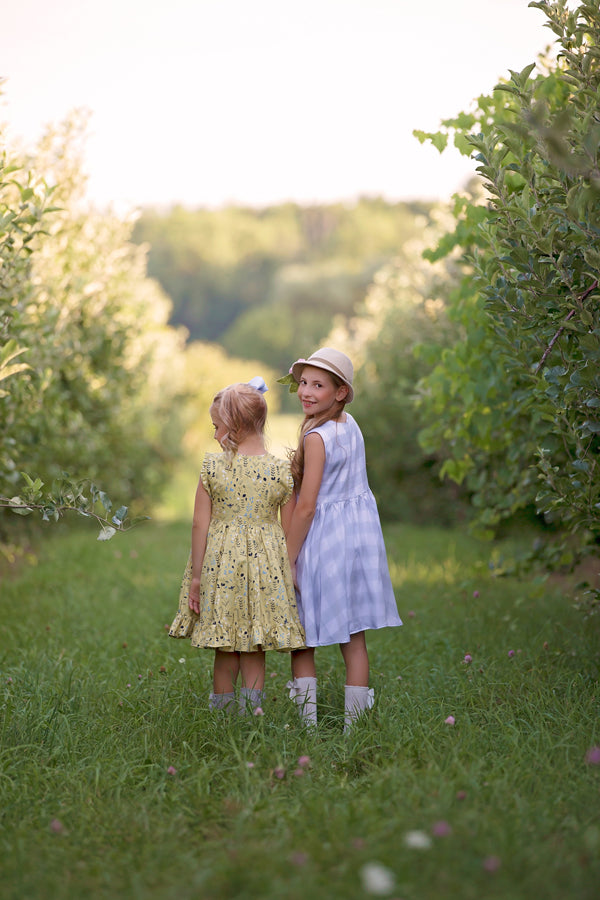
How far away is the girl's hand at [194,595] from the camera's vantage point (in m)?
3.77

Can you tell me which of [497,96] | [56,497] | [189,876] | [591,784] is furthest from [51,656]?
[497,96]

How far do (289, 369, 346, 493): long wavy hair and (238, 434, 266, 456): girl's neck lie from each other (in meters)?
0.16

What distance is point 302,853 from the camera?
2467 mm

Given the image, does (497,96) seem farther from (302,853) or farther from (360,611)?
(302,853)

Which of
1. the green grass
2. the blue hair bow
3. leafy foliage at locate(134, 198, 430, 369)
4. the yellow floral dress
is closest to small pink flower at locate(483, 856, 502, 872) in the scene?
the green grass

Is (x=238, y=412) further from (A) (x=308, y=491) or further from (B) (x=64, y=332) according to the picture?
(B) (x=64, y=332)

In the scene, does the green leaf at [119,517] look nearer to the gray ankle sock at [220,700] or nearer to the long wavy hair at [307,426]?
the long wavy hair at [307,426]

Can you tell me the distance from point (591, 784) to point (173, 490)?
1702 centimetres

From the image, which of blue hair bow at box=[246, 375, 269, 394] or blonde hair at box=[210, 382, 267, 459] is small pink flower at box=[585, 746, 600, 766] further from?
blue hair bow at box=[246, 375, 269, 394]

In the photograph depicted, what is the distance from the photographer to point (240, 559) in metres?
3.74

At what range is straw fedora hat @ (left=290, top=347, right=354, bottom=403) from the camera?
3.92m

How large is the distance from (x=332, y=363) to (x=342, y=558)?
0.88 meters

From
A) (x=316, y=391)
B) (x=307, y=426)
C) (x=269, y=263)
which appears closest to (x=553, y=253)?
(x=316, y=391)

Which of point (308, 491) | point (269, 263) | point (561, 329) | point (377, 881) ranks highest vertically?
point (269, 263)
